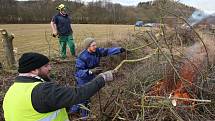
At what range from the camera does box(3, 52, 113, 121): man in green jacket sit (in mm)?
3113

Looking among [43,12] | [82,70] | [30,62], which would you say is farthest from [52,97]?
[43,12]

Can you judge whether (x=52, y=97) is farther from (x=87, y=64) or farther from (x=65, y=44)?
(x=65, y=44)

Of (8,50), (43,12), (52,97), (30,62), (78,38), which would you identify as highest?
(30,62)

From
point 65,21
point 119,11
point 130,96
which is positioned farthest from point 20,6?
point 130,96

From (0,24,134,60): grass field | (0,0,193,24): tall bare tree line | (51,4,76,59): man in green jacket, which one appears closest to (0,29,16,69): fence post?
(0,24,134,60): grass field

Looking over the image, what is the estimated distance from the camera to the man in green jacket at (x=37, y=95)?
10.2ft

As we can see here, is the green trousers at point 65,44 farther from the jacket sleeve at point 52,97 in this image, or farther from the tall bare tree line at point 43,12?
the tall bare tree line at point 43,12

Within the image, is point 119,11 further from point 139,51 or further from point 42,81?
point 42,81

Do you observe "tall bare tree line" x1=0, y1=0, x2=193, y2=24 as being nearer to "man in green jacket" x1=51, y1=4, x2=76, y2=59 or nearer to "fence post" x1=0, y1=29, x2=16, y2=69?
"man in green jacket" x1=51, y1=4, x2=76, y2=59

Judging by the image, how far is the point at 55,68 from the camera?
859 centimetres

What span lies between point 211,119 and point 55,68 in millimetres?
4834

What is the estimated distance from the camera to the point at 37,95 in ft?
10.2

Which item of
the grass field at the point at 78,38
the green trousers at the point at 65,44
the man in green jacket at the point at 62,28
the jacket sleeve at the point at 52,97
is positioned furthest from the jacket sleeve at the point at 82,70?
the grass field at the point at 78,38

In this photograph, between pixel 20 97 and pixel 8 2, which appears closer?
pixel 20 97
